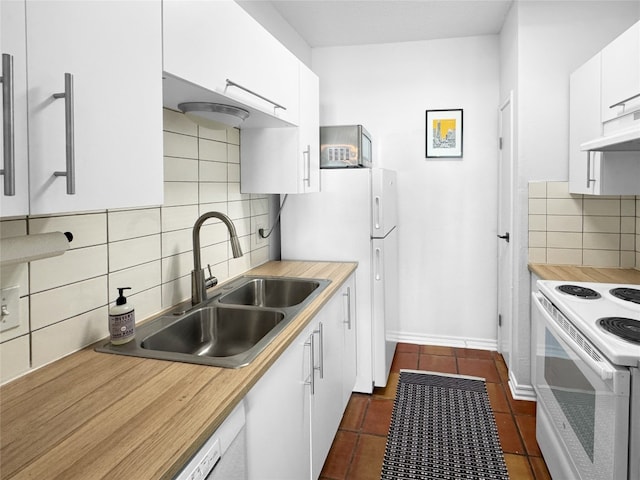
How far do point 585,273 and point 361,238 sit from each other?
1.35 meters

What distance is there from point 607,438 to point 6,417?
1.67 meters

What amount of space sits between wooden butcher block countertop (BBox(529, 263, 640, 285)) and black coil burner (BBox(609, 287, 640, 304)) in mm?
364

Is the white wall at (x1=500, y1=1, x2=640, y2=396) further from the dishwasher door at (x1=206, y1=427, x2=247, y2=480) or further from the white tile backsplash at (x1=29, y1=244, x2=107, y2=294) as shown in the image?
the white tile backsplash at (x1=29, y1=244, x2=107, y2=294)

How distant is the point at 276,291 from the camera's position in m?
2.42

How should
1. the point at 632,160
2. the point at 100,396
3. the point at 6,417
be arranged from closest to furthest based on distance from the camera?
1. the point at 6,417
2. the point at 100,396
3. the point at 632,160

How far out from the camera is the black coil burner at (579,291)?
1.89 m

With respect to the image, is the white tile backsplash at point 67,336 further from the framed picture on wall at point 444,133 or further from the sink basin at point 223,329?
the framed picture on wall at point 444,133

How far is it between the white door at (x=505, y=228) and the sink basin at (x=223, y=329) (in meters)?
1.92

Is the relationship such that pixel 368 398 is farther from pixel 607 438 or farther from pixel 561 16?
pixel 561 16

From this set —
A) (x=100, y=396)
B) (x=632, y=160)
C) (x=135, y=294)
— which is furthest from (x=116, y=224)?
(x=632, y=160)

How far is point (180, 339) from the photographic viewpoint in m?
1.69

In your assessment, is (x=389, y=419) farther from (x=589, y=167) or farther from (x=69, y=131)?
(x=69, y=131)

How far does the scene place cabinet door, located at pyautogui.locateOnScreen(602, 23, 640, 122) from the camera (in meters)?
1.95

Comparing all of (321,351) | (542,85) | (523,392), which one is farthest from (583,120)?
(321,351)
